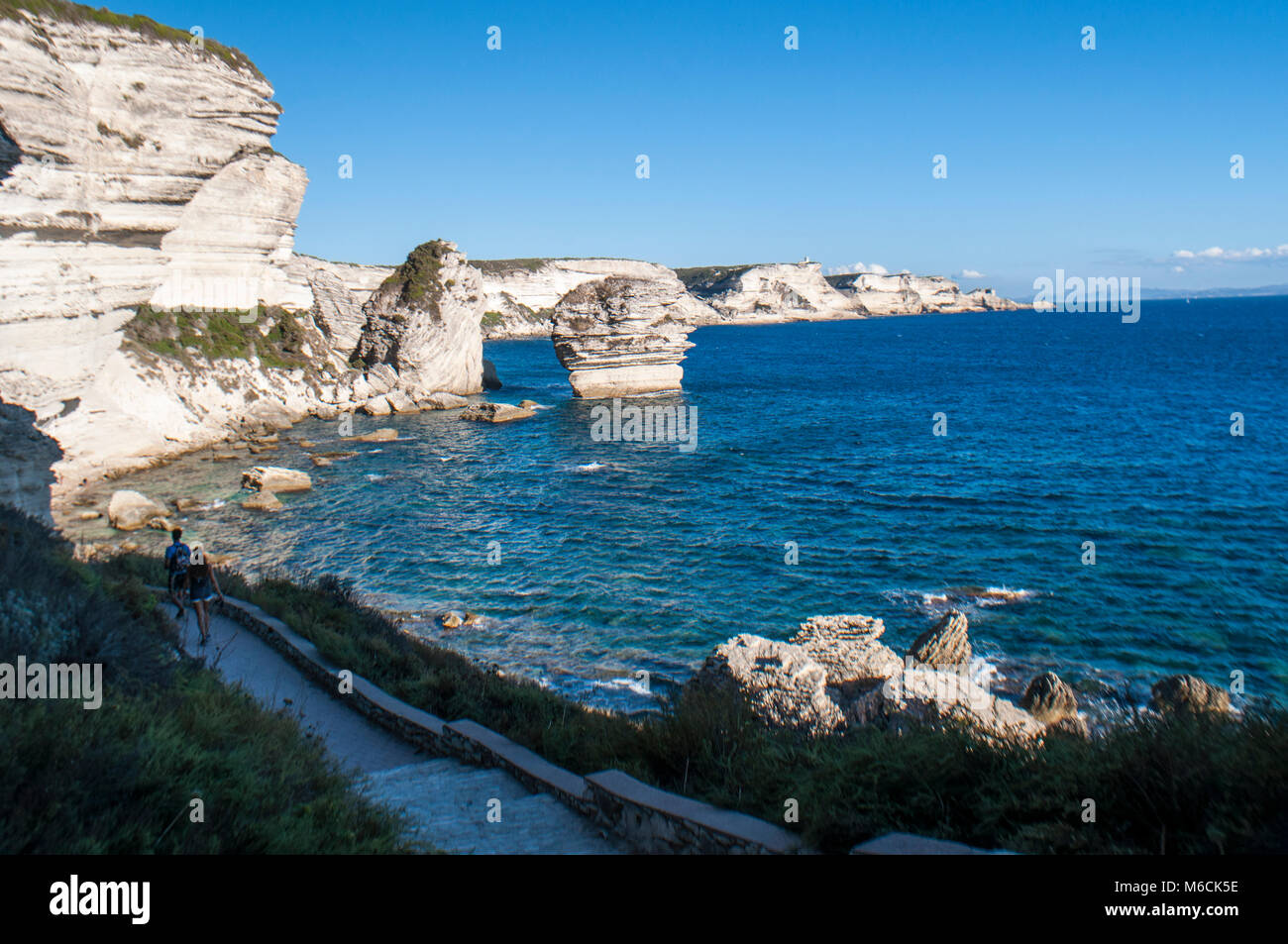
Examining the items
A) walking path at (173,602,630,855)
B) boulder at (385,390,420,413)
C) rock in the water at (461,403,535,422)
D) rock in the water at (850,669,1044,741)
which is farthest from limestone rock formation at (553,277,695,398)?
rock in the water at (850,669,1044,741)

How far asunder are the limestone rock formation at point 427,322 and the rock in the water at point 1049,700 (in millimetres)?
49290

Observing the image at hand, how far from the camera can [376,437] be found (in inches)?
1665

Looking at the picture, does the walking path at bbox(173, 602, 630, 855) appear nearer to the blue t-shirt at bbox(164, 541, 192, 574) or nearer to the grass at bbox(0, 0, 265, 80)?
the blue t-shirt at bbox(164, 541, 192, 574)

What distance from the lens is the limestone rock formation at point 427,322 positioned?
5528 cm

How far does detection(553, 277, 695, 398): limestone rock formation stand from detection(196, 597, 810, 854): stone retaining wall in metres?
43.3

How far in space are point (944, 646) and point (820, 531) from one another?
391 inches

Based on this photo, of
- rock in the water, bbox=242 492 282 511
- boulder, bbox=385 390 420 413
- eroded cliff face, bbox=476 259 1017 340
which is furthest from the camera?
eroded cliff face, bbox=476 259 1017 340

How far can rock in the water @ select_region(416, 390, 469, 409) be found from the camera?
177 feet

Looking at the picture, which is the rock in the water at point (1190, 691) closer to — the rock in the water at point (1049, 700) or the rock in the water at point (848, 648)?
the rock in the water at point (1049, 700)

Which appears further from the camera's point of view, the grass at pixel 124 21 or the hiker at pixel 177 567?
the grass at pixel 124 21

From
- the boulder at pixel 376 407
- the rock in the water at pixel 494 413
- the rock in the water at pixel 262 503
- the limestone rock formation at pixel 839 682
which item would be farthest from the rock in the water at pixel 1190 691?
the boulder at pixel 376 407

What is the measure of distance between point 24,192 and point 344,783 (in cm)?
3081

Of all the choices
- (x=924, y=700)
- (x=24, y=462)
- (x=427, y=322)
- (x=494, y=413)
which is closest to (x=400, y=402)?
(x=427, y=322)
